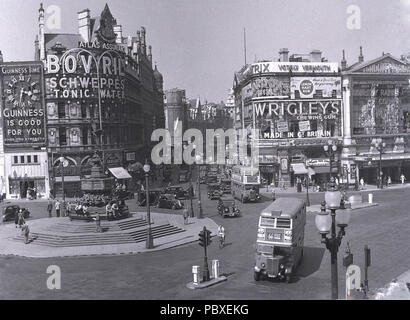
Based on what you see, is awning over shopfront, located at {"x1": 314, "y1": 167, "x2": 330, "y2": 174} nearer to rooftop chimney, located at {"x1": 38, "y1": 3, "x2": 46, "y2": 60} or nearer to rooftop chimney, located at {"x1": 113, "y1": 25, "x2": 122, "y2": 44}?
rooftop chimney, located at {"x1": 113, "y1": 25, "x2": 122, "y2": 44}

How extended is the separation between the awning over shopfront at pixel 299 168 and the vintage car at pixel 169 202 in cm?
1870

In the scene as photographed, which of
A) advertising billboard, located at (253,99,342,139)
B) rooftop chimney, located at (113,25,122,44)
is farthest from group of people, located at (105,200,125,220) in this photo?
rooftop chimney, located at (113,25,122,44)

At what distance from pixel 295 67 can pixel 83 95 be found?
27243 millimetres

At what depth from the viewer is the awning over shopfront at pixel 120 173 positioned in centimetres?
5666

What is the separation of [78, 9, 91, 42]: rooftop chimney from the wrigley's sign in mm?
21620

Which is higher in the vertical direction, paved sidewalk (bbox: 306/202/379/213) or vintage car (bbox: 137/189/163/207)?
vintage car (bbox: 137/189/163/207)

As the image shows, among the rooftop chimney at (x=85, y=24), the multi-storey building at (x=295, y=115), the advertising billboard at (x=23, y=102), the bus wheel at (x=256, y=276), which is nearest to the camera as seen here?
the bus wheel at (x=256, y=276)

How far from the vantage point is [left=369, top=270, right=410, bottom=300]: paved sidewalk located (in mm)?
18609

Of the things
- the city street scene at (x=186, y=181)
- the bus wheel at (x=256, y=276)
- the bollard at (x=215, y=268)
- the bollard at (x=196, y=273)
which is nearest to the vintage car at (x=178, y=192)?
the city street scene at (x=186, y=181)

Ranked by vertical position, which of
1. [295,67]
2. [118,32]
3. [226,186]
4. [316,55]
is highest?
[118,32]

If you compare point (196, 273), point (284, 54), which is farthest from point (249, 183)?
point (196, 273)

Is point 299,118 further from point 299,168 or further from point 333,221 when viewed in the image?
point 333,221

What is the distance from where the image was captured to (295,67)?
6338cm

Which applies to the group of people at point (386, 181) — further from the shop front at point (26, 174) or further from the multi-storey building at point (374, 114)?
the shop front at point (26, 174)
